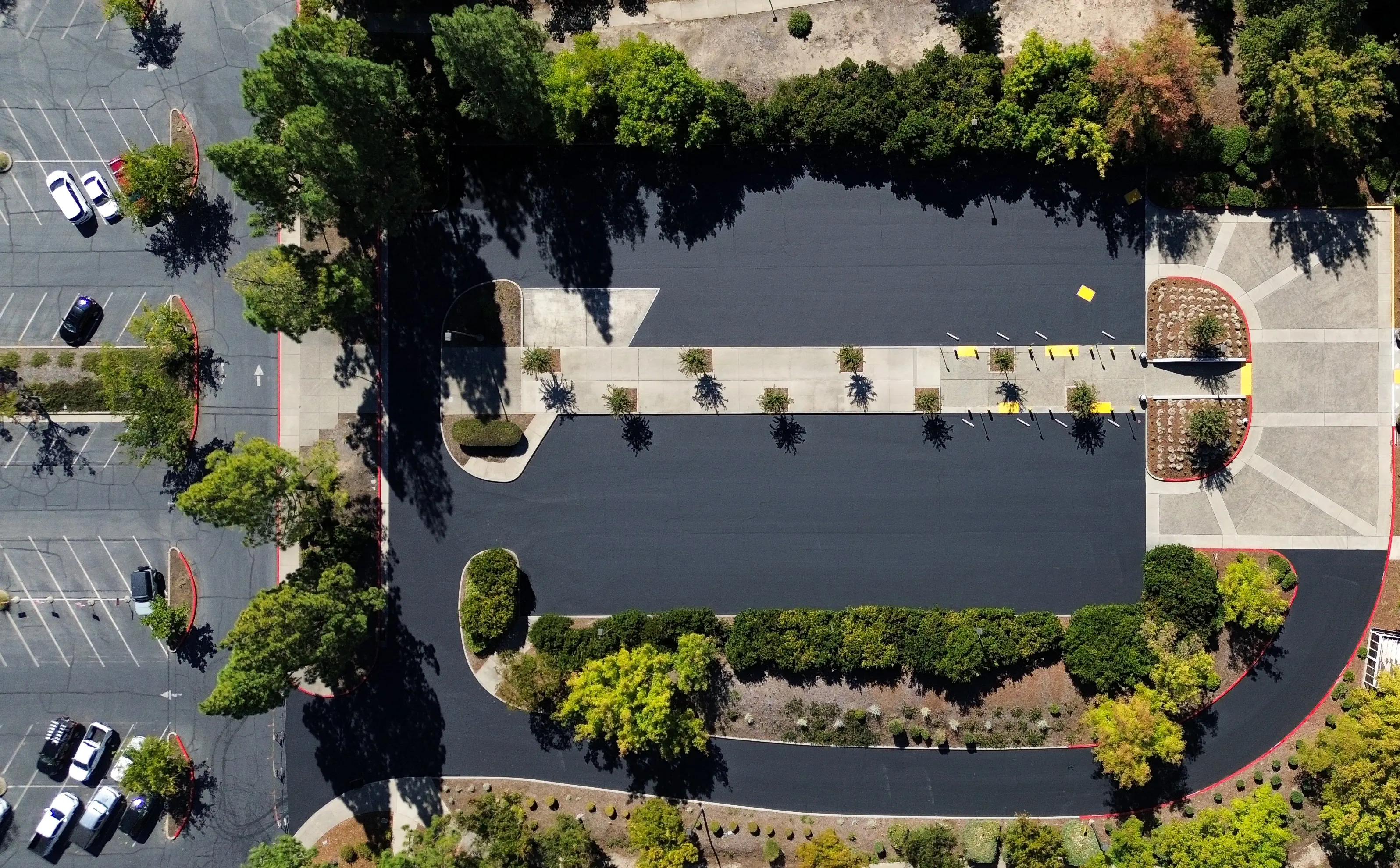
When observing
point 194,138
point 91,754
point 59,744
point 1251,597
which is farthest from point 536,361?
point 1251,597

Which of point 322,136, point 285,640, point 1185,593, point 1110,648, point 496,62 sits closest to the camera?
point 322,136

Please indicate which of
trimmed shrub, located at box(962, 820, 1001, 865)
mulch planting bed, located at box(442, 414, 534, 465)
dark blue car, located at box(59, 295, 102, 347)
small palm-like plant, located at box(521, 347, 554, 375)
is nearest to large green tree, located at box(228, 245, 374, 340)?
mulch planting bed, located at box(442, 414, 534, 465)

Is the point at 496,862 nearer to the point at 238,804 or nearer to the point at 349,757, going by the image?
the point at 349,757

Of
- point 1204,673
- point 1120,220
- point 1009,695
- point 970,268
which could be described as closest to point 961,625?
point 1009,695

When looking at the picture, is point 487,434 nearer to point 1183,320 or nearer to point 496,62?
point 496,62

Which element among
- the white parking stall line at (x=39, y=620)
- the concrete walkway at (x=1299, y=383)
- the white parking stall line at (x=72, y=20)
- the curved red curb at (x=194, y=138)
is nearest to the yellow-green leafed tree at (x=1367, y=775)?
the concrete walkway at (x=1299, y=383)

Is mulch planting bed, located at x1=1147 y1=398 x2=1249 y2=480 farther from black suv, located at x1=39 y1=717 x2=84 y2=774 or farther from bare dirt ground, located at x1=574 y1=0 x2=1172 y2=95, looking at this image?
black suv, located at x1=39 y1=717 x2=84 y2=774
